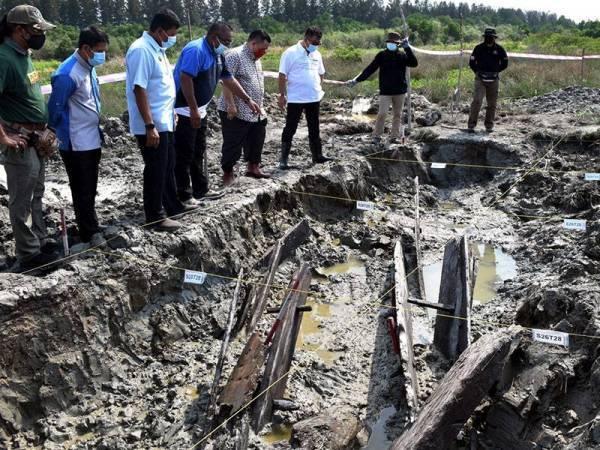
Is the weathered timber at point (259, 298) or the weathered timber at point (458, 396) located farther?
the weathered timber at point (259, 298)

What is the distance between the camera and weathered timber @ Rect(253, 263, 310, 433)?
463 cm

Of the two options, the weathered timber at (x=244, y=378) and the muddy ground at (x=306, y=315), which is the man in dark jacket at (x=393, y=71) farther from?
the weathered timber at (x=244, y=378)

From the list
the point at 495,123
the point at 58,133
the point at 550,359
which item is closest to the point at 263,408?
the point at 550,359

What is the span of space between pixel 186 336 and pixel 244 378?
46.2 inches

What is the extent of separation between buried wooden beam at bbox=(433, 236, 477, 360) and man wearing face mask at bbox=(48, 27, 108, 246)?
335 centimetres

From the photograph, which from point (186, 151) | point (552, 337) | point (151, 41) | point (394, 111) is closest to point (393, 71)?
point (394, 111)

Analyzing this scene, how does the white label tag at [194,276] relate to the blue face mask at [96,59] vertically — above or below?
below

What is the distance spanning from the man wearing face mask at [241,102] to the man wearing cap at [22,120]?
2733 mm

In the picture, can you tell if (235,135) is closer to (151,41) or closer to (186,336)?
(151,41)

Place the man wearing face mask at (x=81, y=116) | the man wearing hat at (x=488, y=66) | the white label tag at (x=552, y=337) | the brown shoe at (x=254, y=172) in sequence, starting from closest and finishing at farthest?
the white label tag at (x=552, y=337), the man wearing face mask at (x=81, y=116), the brown shoe at (x=254, y=172), the man wearing hat at (x=488, y=66)

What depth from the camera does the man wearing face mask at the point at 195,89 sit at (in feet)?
20.7

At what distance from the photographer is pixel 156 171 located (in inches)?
225

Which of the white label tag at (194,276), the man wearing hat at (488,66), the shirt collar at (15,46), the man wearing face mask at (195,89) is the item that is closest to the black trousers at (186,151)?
the man wearing face mask at (195,89)

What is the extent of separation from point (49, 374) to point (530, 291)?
4.68m
